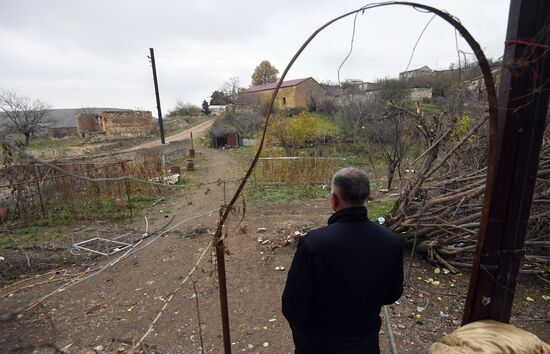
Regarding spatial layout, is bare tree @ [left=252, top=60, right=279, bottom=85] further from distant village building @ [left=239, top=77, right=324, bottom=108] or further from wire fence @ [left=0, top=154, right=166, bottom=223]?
wire fence @ [left=0, top=154, right=166, bottom=223]

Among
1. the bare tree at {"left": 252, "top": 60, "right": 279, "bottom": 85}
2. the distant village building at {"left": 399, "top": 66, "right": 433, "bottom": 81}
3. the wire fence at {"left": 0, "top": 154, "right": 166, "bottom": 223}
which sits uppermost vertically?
the bare tree at {"left": 252, "top": 60, "right": 279, "bottom": 85}

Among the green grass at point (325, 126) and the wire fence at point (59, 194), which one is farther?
the green grass at point (325, 126)

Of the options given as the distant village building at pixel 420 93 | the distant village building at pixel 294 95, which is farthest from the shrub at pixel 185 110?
the distant village building at pixel 420 93

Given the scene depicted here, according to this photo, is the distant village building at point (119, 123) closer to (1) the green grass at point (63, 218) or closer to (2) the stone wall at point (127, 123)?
(2) the stone wall at point (127, 123)

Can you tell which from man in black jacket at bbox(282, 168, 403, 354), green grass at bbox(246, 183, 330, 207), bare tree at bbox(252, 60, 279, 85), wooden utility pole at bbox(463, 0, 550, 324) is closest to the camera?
wooden utility pole at bbox(463, 0, 550, 324)

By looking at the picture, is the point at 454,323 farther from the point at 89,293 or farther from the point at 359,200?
the point at 89,293

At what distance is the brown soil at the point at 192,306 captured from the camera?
315 cm

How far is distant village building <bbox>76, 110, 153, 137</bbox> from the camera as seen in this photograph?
25.0 m

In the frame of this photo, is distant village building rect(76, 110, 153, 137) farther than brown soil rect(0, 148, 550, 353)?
Yes

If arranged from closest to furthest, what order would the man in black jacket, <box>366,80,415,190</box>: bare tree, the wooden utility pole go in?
1. the wooden utility pole
2. the man in black jacket
3. <box>366,80,415,190</box>: bare tree

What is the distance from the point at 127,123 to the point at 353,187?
92.6 ft

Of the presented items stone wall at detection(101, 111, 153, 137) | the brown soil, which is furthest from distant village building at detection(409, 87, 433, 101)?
the brown soil

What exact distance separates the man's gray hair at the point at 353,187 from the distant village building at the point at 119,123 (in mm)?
27552

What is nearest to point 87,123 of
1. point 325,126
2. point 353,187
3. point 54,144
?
point 54,144
